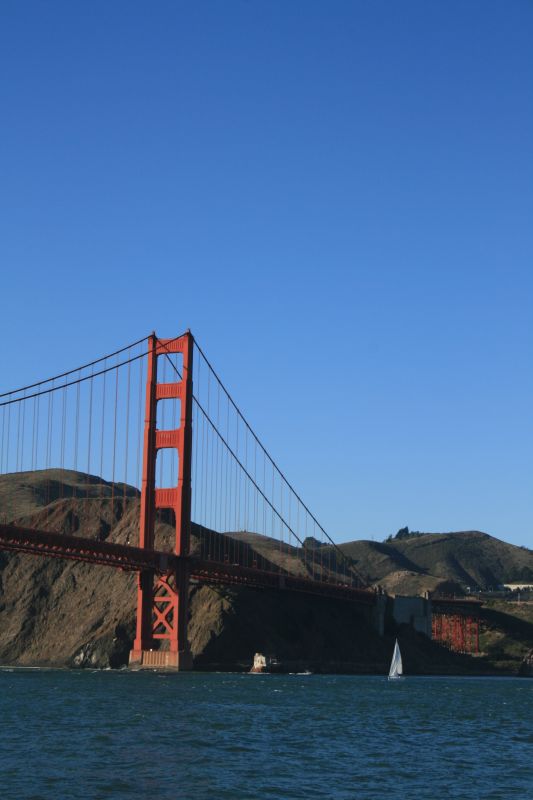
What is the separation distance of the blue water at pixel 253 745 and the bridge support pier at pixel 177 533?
2158cm

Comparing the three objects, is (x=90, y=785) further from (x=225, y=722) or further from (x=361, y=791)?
(x=225, y=722)

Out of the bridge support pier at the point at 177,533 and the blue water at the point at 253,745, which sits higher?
the bridge support pier at the point at 177,533

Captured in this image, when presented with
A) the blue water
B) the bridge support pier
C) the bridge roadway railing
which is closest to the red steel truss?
the bridge roadway railing

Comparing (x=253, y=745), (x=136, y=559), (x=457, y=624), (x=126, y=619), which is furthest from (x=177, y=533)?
(x=457, y=624)

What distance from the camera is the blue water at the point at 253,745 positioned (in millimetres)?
30141

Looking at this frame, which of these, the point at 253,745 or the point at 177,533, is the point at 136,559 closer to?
the point at 177,533

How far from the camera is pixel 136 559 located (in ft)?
282

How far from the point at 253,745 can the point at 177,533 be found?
5231 centimetres

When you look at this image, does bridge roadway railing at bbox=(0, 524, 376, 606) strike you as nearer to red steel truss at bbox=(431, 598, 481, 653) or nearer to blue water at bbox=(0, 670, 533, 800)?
blue water at bbox=(0, 670, 533, 800)

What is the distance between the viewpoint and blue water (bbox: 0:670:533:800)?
98.9 feet

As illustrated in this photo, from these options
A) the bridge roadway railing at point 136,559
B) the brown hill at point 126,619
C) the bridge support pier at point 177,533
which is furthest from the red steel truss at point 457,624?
the bridge support pier at point 177,533

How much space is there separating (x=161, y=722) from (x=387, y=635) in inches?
3366

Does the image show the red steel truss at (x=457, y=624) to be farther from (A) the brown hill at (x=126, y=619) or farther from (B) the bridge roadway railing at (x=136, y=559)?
(B) the bridge roadway railing at (x=136, y=559)

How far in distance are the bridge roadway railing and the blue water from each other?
9.69 metres
